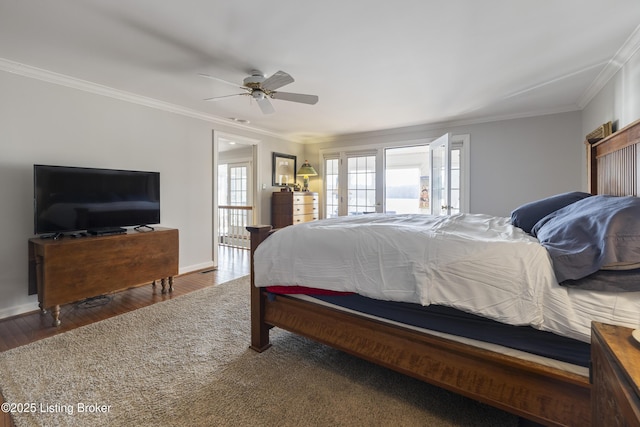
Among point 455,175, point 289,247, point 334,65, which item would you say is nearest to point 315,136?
point 455,175

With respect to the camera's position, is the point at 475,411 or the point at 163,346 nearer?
the point at 475,411

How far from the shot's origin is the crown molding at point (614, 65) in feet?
6.84

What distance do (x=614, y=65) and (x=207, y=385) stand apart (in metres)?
4.06

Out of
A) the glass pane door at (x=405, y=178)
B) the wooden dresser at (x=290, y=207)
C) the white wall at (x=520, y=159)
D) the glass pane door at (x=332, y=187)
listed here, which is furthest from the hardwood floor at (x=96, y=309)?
the glass pane door at (x=405, y=178)

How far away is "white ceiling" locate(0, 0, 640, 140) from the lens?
177cm

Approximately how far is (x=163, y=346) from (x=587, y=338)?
95.0 inches

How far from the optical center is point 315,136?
5590 millimetres

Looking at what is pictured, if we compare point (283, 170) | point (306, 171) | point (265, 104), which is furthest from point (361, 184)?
point (265, 104)

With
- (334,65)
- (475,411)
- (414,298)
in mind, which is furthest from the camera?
(334,65)

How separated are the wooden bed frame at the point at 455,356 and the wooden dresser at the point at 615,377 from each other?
0.24 meters

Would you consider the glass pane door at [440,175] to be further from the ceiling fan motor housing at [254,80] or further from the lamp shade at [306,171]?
the ceiling fan motor housing at [254,80]

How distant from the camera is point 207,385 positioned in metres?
1.62

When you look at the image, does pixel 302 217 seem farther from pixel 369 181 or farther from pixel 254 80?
pixel 254 80

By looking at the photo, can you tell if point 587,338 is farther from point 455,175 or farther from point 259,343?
point 455,175
